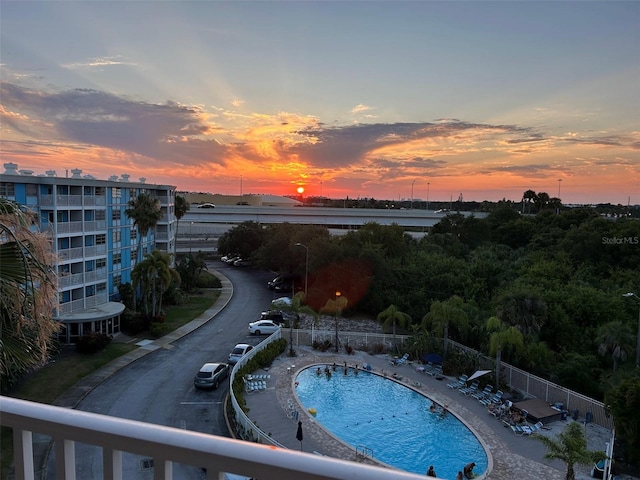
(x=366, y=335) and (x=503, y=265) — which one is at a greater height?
(x=503, y=265)

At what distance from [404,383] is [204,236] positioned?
5839 centimetres

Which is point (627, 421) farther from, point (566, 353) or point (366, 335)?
point (366, 335)

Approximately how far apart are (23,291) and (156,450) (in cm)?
316

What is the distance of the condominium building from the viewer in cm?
2797

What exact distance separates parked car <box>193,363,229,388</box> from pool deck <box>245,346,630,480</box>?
1906 mm

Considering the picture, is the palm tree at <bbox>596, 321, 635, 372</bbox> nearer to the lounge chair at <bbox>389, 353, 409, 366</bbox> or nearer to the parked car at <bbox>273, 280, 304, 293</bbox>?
the lounge chair at <bbox>389, 353, 409, 366</bbox>

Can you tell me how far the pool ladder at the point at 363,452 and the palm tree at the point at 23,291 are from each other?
1496 centimetres

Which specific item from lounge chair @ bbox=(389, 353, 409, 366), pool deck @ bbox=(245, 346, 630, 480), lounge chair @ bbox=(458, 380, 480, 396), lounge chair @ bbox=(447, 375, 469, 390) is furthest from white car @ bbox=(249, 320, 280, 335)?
lounge chair @ bbox=(458, 380, 480, 396)

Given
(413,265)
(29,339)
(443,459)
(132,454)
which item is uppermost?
(132,454)

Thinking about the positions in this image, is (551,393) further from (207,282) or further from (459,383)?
(207,282)

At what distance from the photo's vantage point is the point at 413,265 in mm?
39906

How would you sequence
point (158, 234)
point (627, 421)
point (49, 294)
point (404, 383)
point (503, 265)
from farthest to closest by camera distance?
point (158, 234), point (503, 265), point (404, 383), point (627, 421), point (49, 294)

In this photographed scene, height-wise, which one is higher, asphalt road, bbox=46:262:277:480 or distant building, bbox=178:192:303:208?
distant building, bbox=178:192:303:208

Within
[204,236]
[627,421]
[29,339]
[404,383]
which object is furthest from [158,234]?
[29,339]
